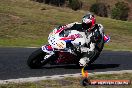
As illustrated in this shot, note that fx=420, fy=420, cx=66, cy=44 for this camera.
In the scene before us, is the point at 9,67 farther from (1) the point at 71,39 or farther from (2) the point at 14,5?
(2) the point at 14,5

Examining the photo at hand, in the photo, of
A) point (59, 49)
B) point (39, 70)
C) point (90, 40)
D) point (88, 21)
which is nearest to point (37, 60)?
point (39, 70)

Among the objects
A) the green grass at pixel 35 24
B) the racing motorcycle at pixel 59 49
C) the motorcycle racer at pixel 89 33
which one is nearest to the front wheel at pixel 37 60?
the racing motorcycle at pixel 59 49

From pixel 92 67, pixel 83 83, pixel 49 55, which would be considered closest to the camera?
pixel 83 83

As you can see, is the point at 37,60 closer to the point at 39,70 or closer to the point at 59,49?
the point at 39,70

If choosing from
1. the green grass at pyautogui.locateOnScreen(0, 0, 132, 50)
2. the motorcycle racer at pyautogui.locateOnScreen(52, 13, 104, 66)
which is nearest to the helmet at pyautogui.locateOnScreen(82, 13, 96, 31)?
the motorcycle racer at pyautogui.locateOnScreen(52, 13, 104, 66)

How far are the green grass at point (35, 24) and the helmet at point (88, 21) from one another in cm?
1364

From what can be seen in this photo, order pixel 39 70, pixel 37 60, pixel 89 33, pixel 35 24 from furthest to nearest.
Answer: pixel 35 24 < pixel 89 33 < pixel 37 60 < pixel 39 70

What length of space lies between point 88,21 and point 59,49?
123 centimetres

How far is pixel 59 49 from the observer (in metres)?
12.6

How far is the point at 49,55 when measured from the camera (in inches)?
499

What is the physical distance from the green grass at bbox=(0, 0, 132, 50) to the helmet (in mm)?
13637

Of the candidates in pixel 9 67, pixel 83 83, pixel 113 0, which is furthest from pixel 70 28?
pixel 113 0

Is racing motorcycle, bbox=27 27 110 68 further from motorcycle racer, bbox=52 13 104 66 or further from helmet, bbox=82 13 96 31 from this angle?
helmet, bbox=82 13 96 31

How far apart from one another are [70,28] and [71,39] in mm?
375
